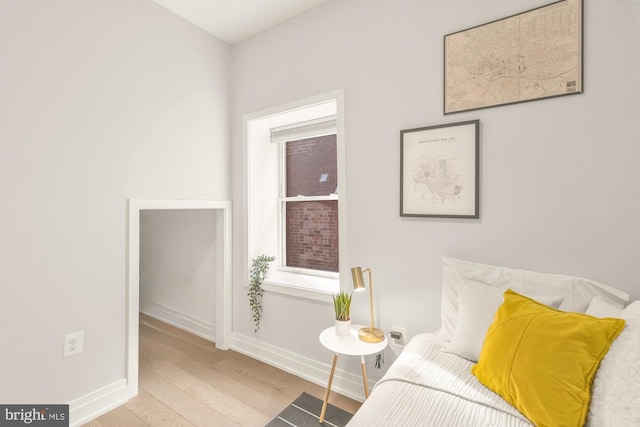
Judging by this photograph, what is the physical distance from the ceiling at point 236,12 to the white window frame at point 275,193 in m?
0.72

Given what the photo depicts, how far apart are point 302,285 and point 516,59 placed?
204cm

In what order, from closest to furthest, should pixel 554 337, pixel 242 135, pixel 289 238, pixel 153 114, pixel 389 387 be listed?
pixel 554 337 < pixel 389 387 < pixel 153 114 < pixel 242 135 < pixel 289 238

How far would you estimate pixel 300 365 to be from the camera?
2.36 meters

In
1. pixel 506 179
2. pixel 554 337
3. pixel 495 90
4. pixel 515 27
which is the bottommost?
pixel 554 337

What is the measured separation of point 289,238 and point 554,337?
2.26 meters

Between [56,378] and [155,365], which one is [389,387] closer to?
[56,378]

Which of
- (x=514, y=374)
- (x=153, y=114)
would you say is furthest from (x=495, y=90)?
(x=153, y=114)

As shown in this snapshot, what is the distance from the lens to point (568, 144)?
147 centimetres

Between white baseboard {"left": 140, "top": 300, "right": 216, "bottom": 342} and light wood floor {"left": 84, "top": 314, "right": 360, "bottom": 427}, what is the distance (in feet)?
0.54

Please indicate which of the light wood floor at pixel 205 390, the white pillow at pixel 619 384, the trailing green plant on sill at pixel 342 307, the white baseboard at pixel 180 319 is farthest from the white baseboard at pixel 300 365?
the white pillow at pixel 619 384

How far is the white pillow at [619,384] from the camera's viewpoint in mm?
861

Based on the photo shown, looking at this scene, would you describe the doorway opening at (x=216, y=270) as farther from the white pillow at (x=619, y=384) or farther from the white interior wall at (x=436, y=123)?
the white pillow at (x=619, y=384)

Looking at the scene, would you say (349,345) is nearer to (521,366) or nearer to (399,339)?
(399,339)

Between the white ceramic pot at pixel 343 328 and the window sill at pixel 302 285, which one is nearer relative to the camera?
the white ceramic pot at pixel 343 328
